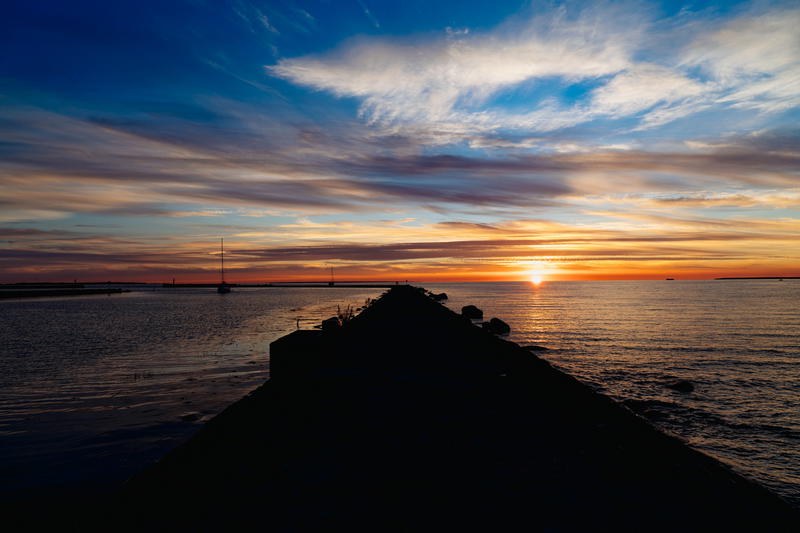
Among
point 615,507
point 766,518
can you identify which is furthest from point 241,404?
point 766,518

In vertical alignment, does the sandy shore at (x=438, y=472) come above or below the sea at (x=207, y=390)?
above

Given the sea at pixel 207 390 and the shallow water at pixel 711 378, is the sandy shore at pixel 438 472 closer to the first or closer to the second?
the sea at pixel 207 390

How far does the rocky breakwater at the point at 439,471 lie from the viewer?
4848mm

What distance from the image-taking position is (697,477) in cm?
596

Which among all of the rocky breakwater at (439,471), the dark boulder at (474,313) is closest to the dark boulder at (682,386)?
the rocky breakwater at (439,471)

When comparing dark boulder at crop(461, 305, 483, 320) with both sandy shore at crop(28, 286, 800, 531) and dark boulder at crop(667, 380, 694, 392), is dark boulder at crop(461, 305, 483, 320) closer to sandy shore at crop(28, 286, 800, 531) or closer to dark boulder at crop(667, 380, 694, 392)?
dark boulder at crop(667, 380, 694, 392)

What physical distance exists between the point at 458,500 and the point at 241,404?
17.2 ft

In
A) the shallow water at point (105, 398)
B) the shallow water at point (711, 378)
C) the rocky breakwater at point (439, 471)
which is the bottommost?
the shallow water at point (711, 378)

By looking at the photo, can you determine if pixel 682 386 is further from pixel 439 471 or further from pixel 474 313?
pixel 474 313

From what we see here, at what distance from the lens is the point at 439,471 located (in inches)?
238

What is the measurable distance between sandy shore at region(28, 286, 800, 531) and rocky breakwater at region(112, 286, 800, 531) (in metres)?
0.02

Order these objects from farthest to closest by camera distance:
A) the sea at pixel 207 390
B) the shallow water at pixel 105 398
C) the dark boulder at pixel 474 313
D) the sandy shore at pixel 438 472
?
the dark boulder at pixel 474 313
the sea at pixel 207 390
the shallow water at pixel 105 398
the sandy shore at pixel 438 472

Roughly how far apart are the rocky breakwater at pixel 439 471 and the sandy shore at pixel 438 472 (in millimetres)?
21

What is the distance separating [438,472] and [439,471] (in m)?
0.03
